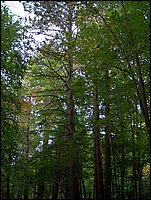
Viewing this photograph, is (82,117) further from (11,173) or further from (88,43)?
(88,43)

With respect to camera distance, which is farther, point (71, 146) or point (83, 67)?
point (71, 146)

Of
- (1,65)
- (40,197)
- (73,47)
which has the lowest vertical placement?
(40,197)

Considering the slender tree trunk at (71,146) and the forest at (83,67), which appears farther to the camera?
the slender tree trunk at (71,146)

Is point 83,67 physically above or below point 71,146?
above

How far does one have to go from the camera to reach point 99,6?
6695mm

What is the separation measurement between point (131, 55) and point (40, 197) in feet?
39.2

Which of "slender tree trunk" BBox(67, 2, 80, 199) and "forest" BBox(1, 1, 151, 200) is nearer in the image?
"forest" BBox(1, 1, 151, 200)

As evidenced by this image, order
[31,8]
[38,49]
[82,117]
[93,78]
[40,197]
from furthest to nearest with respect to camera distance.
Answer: [40,197], [82,117], [38,49], [93,78], [31,8]

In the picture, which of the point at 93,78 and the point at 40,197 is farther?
the point at 40,197

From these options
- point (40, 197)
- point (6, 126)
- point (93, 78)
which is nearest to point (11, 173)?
point (6, 126)

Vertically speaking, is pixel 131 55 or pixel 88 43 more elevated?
pixel 88 43

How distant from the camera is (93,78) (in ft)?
25.6

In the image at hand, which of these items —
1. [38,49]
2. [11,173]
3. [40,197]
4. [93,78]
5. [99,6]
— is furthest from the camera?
[40,197]

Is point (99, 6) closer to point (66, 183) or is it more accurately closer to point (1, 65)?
point (1, 65)
